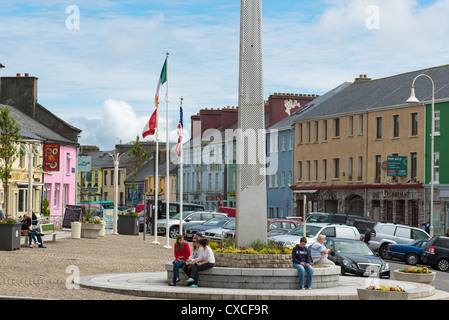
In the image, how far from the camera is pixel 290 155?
260 feet

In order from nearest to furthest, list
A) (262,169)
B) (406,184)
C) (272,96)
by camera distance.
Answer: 1. (262,169)
2. (406,184)
3. (272,96)

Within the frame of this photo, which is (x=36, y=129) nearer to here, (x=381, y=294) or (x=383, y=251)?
(x=383, y=251)

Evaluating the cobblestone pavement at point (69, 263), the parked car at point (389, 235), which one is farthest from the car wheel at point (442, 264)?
the cobblestone pavement at point (69, 263)

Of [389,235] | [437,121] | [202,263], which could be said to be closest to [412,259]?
[389,235]

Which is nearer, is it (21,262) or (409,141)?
(21,262)

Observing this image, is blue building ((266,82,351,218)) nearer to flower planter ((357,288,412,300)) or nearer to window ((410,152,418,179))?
window ((410,152,418,179))

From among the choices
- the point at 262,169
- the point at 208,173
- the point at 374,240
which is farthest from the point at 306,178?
the point at 262,169

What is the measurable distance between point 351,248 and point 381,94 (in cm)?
4015

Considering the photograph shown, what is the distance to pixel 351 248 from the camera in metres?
29.2

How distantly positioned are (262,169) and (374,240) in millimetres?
22810

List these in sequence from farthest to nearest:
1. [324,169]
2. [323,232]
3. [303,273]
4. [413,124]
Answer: [324,169], [413,124], [323,232], [303,273]

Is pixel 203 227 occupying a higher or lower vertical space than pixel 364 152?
lower

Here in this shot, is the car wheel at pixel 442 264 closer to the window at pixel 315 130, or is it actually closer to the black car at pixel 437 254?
the black car at pixel 437 254
